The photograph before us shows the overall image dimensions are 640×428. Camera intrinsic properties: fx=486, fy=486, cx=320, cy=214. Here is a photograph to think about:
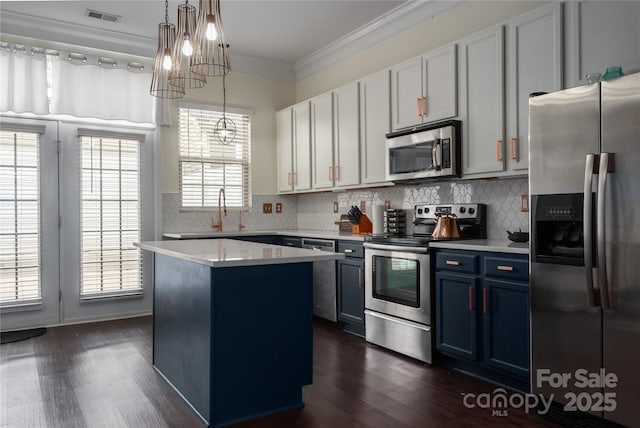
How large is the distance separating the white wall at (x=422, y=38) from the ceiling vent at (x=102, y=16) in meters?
2.31

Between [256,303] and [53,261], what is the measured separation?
127 inches

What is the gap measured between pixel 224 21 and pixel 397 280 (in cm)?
302

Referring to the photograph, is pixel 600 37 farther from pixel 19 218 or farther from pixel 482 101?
pixel 19 218

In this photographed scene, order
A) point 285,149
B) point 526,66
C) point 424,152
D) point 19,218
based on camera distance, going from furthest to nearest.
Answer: point 285,149
point 19,218
point 424,152
point 526,66

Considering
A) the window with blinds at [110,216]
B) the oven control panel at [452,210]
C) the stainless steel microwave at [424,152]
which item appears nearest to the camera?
the stainless steel microwave at [424,152]

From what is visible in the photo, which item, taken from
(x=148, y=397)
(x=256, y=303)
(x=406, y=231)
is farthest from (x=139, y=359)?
(x=406, y=231)

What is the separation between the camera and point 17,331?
457 cm

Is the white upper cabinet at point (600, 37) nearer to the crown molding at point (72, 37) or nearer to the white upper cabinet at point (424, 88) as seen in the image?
the white upper cabinet at point (424, 88)

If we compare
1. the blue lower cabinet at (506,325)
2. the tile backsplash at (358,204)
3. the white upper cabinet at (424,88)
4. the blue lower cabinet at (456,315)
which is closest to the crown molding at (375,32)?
the white upper cabinet at (424,88)

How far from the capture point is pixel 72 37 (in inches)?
190

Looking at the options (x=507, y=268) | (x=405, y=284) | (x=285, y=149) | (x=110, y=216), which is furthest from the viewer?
(x=285, y=149)

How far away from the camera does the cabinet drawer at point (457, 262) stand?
10.5 ft

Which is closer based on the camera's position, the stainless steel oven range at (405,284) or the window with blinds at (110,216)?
the stainless steel oven range at (405,284)

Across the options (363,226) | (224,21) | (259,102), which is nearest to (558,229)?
(363,226)
